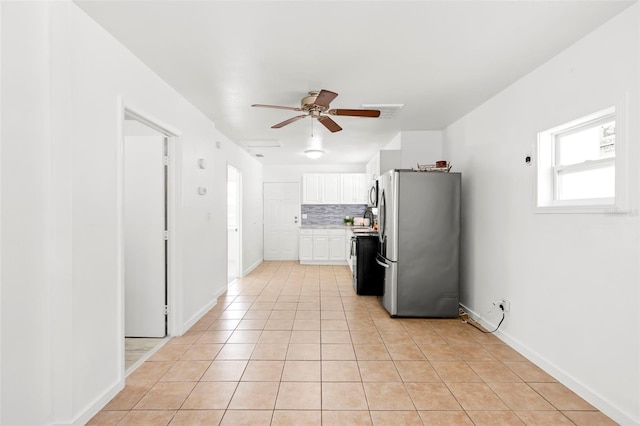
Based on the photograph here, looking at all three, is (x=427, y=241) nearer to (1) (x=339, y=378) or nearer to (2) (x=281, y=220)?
(1) (x=339, y=378)

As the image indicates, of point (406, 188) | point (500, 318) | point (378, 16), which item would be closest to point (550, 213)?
point (500, 318)

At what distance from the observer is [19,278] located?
1.66 m

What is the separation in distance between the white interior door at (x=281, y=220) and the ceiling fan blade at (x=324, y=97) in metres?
5.25

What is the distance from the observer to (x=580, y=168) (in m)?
2.37

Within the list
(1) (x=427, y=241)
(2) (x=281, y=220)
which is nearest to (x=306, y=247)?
(2) (x=281, y=220)

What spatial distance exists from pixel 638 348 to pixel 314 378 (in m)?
2.00

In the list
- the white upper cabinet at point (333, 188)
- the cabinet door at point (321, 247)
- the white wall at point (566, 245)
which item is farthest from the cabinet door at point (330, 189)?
the white wall at point (566, 245)

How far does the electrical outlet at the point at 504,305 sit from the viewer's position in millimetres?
3084

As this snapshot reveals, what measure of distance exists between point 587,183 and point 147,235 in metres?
3.78

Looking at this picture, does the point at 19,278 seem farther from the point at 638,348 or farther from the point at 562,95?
the point at 562,95

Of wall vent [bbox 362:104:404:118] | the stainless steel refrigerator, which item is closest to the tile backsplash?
the stainless steel refrigerator

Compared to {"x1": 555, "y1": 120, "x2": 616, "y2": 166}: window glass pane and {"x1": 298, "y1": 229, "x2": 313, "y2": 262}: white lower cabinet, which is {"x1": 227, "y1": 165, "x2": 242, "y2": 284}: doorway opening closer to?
{"x1": 298, "y1": 229, "x2": 313, "y2": 262}: white lower cabinet

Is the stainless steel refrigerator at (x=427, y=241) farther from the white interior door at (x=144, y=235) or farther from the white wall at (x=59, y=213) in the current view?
the white wall at (x=59, y=213)

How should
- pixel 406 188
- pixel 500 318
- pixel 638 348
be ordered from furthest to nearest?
pixel 406 188, pixel 500 318, pixel 638 348
